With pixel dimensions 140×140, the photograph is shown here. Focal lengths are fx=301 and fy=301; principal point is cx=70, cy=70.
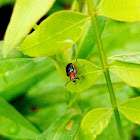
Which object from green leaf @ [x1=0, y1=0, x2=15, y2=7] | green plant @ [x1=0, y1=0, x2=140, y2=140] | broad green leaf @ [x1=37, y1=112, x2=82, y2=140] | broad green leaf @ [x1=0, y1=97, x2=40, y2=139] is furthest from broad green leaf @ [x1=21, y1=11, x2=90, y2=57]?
green leaf @ [x1=0, y1=0, x2=15, y2=7]

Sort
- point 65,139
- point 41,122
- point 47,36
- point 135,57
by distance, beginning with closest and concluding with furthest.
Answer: point 47,36, point 135,57, point 65,139, point 41,122

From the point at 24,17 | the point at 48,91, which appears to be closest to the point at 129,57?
the point at 24,17

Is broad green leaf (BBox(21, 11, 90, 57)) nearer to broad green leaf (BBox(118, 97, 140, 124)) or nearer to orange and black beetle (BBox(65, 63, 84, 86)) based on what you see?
orange and black beetle (BBox(65, 63, 84, 86))

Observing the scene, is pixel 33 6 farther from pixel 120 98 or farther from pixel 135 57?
pixel 120 98

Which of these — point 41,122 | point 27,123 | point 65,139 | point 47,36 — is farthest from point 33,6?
point 41,122

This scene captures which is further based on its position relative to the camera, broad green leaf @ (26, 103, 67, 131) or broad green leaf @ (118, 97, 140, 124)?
broad green leaf @ (26, 103, 67, 131)
